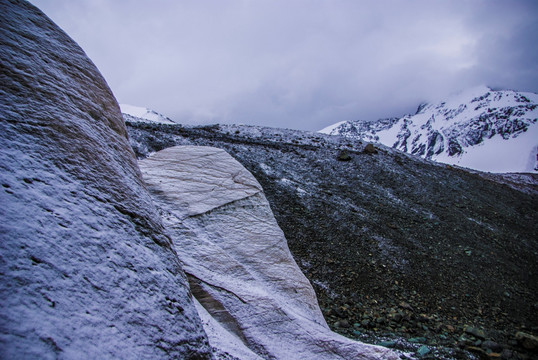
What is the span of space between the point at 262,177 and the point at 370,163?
858 cm

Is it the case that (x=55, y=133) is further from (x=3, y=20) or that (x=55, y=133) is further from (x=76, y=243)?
(x=3, y=20)

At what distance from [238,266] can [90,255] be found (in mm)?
3625

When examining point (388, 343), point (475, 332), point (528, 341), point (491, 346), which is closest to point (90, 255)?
point (388, 343)

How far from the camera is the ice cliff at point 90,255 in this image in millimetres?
1452

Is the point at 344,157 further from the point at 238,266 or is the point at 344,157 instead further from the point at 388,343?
the point at 238,266

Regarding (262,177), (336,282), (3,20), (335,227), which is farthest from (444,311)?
(3,20)

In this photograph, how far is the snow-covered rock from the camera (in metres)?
4.01

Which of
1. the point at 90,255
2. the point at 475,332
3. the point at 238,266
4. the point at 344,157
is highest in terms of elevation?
the point at 344,157

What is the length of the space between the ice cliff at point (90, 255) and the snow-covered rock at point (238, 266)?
0.10 feet

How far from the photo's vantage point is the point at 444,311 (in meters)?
7.62

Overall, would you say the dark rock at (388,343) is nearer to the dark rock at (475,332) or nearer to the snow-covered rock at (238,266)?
the snow-covered rock at (238,266)

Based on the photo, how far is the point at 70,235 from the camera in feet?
6.05

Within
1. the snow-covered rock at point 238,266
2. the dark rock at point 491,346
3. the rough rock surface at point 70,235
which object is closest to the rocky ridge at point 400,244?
the dark rock at point 491,346

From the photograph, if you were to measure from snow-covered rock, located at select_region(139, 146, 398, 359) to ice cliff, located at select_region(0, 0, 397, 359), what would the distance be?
0.03 m
